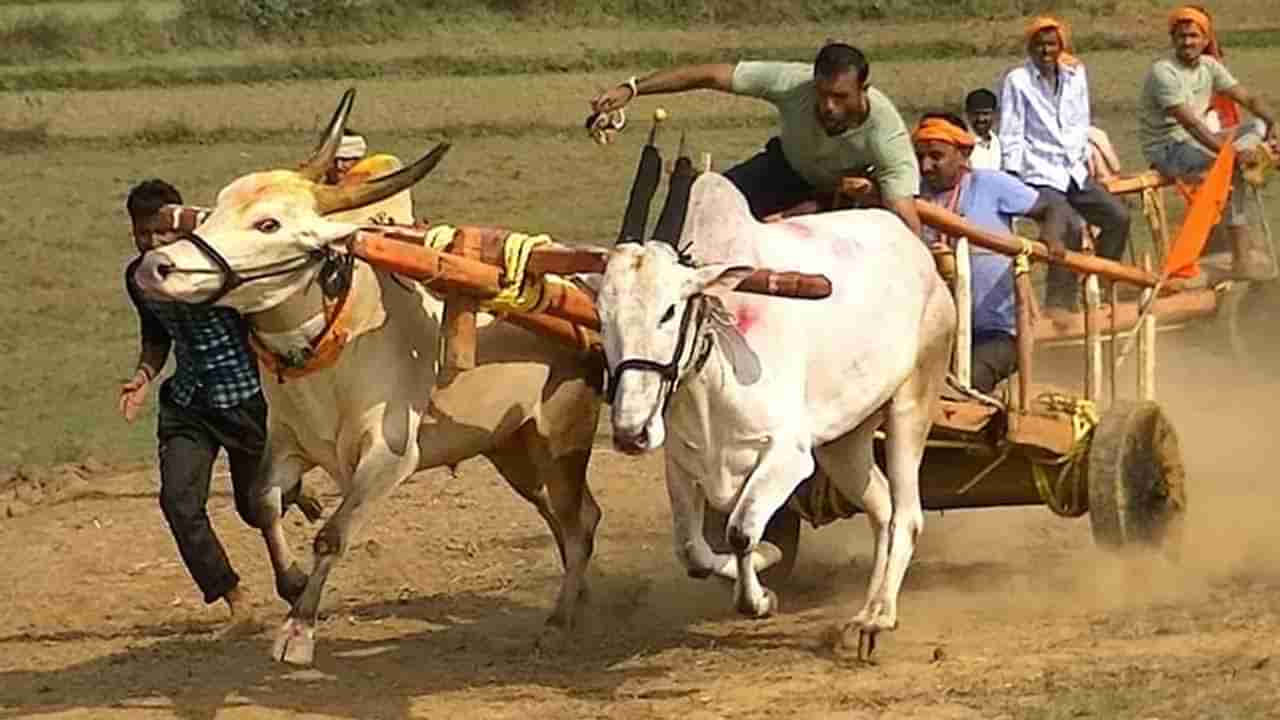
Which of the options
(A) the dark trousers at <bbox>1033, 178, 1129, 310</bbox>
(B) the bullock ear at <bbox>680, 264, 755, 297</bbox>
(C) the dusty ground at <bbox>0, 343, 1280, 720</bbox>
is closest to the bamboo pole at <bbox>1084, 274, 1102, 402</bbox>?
(C) the dusty ground at <bbox>0, 343, 1280, 720</bbox>

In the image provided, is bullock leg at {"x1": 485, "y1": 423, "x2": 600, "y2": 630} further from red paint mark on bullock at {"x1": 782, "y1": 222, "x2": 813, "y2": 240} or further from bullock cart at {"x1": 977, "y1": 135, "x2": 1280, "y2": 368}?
bullock cart at {"x1": 977, "y1": 135, "x2": 1280, "y2": 368}

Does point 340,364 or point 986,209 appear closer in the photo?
point 340,364

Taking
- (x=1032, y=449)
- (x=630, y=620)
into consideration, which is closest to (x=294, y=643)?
(x=630, y=620)

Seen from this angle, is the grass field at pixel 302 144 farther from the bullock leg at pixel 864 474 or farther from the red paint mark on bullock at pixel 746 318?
the red paint mark on bullock at pixel 746 318

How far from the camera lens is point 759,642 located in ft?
27.8

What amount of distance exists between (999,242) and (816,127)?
0.71 metres

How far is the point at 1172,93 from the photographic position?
12.2 m

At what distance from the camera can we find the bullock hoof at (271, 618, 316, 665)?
7.84 meters

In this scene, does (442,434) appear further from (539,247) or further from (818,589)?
(818,589)

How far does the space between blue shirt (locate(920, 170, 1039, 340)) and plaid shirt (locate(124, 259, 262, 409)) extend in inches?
92.2

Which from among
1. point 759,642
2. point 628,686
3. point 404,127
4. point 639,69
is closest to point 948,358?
point 759,642

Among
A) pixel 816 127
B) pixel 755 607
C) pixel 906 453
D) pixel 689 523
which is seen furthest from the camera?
pixel 816 127

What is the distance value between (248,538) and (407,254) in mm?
3455

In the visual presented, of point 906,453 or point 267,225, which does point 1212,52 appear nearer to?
point 906,453
